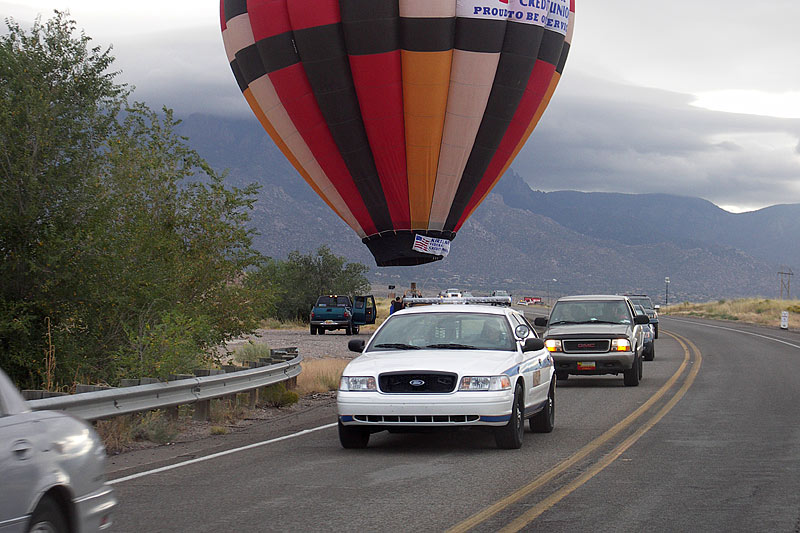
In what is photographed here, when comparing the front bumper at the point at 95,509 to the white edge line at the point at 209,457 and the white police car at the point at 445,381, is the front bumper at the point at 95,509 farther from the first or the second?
the white police car at the point at 445,381

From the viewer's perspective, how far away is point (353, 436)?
11984 millimetres

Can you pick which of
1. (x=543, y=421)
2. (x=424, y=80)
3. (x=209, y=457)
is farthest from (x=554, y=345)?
(x=424, y=80)

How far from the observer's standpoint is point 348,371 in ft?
39.2

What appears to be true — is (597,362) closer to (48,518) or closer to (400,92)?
(400,92)

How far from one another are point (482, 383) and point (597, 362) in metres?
9.85

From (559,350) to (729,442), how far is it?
28.8ft

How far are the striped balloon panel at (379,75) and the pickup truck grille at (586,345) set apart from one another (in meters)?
12.4

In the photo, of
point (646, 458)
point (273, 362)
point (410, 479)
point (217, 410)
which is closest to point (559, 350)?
point (273, 362)

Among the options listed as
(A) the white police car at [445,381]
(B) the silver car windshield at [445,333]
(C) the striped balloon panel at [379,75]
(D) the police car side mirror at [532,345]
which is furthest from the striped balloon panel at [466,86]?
(D) the police car side mirror at [532,345]

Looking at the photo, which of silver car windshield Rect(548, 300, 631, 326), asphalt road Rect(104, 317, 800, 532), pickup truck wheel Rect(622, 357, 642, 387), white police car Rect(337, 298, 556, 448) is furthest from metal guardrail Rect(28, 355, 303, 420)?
silver car windshield Rect(548, 300, 631, 326)

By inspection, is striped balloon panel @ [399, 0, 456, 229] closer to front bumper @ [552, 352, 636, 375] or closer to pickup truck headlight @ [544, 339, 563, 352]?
pickup truck headlight @ [544, 339, 563, 352]

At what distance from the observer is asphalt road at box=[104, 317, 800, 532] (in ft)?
26.2

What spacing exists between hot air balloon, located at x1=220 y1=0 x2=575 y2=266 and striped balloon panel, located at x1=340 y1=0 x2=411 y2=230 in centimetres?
3

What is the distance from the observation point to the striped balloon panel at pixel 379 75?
97.8 feet
